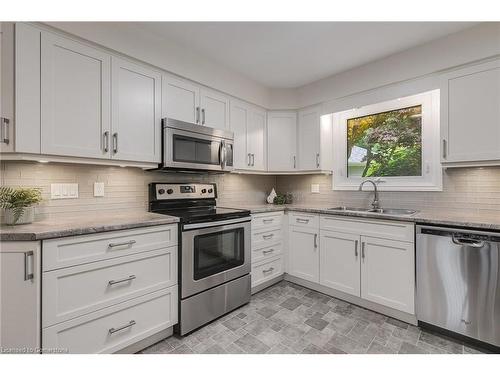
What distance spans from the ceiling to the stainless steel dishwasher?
5.46 ft

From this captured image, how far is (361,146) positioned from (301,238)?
1.35m

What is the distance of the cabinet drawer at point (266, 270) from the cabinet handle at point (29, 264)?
1.77m

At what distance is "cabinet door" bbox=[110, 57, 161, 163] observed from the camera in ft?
6.11

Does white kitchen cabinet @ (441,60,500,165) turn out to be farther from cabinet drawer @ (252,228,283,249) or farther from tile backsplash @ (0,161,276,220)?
tile backsplash @ (0,161,276,220)

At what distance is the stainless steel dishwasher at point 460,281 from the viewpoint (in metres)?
1.62

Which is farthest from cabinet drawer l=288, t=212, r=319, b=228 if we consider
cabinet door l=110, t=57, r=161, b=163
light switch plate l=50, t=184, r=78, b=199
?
light switch plate l=50, t=184, r=78, b=199

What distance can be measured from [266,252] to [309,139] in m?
1.52

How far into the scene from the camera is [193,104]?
7.74 ft

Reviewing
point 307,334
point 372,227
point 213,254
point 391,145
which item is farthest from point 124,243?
point 391,145

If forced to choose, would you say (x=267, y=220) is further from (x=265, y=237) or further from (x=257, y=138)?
(x=257, y=138)

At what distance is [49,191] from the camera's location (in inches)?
69.9

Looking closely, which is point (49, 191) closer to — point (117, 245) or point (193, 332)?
point (117, 245)

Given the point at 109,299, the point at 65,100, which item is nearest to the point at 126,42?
the point at 65,100

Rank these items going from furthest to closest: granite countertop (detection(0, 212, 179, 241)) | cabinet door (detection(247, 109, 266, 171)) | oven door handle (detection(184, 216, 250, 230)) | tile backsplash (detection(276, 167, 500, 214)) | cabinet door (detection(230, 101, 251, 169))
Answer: cabinet door (detection(247, 109, 266, 171)) < cabinet door (detection(230, 101, 251, 169)) < tile backsplash (detection(276, 167, 500, 214)) < oven door handle (detection(184, 216, 250, 230)) < granite countertop (detection(0, 212, 179, 241))
